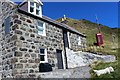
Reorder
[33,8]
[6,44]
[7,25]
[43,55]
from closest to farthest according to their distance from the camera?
[6,44] → [7,25] → [43,55] → [33,8]

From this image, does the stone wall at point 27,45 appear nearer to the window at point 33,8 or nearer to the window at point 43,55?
the window at point 43,55

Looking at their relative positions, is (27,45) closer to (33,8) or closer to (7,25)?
(7,25)

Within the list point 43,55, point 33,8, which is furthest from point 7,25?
point 43,55

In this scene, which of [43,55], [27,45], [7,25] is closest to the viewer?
[27,45]

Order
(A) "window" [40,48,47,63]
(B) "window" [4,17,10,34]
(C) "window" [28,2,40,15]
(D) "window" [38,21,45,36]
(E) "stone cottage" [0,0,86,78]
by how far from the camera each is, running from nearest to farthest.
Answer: (E) "stone cottage" [0,0,86,78], (B) "window" [4,17,10,34], (A) "window" [40,48,47,63], (D) "window" [38,21,45,36], (C) "window" [28,2,40,15]

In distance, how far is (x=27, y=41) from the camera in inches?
645

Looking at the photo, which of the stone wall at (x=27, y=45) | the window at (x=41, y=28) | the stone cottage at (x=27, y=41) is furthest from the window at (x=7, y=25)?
the window at (x=41, y=28)

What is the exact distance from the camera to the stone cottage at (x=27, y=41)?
15461 millimetres

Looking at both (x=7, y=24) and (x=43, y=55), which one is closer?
(x=7, y=24)

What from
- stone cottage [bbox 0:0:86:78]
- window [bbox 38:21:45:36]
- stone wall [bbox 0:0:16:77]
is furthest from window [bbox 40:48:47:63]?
stone wall [bbox 0:0:16:77]

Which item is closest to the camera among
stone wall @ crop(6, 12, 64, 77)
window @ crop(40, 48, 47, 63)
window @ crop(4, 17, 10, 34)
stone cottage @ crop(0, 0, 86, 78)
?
stone wall @ crop(6, 12, 64, 77)

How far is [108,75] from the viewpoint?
12016mm

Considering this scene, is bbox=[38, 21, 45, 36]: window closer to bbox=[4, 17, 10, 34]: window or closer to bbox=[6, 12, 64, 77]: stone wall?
bbox=[6, 12, 64, 77]: stone wall

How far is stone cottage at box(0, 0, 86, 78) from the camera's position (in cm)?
1546
